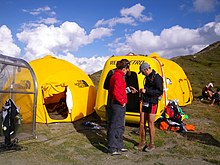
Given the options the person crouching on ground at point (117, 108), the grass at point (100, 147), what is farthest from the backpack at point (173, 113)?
the person crouching on ground at point (117, 108)

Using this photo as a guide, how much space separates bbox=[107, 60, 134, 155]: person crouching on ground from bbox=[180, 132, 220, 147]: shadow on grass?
250cm

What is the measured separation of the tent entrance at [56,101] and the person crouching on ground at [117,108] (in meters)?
4.07

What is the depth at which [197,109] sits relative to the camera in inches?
523

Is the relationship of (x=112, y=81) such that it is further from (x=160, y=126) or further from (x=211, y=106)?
(x=211, y=106)

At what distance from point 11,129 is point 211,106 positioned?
10.8 metres

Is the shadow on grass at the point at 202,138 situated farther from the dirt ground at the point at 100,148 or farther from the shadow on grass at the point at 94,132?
the shadow on grass at the point at 94,132

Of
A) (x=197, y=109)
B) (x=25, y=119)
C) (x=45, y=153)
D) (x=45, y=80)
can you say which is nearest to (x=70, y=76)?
(x=45, y=80)

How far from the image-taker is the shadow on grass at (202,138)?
7699 millimetres

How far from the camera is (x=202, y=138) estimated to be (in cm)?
812

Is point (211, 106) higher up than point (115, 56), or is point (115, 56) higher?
point (115, 56)

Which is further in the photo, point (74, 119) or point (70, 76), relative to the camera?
point (70, 76)

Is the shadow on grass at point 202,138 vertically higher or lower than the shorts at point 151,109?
lower

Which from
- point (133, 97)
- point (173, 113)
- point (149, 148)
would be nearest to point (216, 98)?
point (173, 113)

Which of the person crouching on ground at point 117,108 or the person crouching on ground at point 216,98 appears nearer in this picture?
the person crouching on ground at point 117,108
